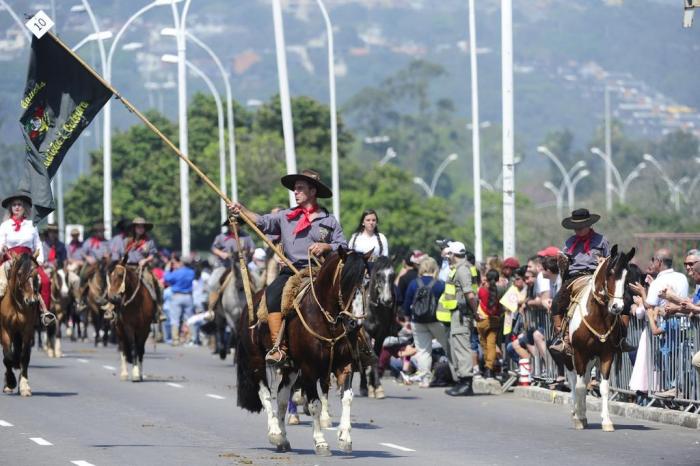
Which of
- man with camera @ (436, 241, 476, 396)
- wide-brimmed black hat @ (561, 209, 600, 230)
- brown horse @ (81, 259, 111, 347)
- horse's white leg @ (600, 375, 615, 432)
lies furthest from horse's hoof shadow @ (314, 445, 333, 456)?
brown horse @ (81, 259, 111, 347)

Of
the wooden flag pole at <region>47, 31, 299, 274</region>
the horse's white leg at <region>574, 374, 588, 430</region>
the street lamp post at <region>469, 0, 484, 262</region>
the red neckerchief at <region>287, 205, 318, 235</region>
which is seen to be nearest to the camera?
the wooden flag pole at <region>47, 31, 299, 274</region>

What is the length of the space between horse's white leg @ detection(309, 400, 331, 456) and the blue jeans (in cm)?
2434

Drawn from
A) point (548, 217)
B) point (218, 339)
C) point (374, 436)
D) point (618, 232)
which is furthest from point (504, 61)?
point (548, 217)

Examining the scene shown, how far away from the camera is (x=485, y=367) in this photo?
86.7 feet

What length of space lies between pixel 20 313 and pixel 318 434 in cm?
803

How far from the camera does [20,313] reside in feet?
76.4

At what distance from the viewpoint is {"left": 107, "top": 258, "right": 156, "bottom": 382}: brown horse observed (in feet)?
87.5

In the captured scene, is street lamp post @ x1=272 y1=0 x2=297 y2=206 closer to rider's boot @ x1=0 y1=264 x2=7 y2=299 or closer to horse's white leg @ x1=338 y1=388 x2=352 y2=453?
rider's boot @ x1=0 y1=264 x2=7 y2=299

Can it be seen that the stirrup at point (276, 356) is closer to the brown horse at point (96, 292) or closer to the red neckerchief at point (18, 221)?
the red neckerchief at point (18, 221)

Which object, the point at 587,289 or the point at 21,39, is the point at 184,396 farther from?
the point at 21,39

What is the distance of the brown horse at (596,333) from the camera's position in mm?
19359

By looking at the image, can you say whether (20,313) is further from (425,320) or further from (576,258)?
(576,258)

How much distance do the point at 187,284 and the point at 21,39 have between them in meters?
7.67

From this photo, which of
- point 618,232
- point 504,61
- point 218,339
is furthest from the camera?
point 618,232
